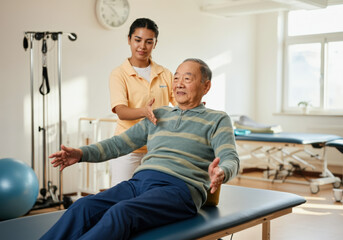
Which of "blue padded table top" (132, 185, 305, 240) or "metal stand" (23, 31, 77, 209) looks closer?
"blue padded table top" (132, 185, 305, 240)

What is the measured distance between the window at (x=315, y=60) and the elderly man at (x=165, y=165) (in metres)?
4.63

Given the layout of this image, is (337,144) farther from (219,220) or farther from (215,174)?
(215,174)

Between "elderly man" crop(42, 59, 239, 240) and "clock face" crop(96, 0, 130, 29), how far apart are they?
2.82m

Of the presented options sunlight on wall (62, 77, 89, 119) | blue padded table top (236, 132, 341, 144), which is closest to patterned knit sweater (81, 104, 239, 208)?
sunlight on wall (62, 77, 89, 119)

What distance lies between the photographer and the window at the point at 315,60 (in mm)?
6199

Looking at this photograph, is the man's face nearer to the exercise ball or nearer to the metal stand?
the exercise ball

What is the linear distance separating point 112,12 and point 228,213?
3.25 m

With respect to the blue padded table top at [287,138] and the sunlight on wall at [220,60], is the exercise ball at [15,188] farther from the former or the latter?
the sunlight on wall at [220,60]

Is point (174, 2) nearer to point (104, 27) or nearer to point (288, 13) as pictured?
point (104, 27)

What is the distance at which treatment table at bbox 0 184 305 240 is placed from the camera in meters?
1.78

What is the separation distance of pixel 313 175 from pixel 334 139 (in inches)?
46.3

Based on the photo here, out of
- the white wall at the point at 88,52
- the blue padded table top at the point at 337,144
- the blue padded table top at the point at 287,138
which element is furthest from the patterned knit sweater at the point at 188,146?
the blue padded table top at the point at 337,144

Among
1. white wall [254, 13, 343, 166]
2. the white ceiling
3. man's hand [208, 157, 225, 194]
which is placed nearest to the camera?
man's hand [208, 157, 225, 194]

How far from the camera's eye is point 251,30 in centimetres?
678
